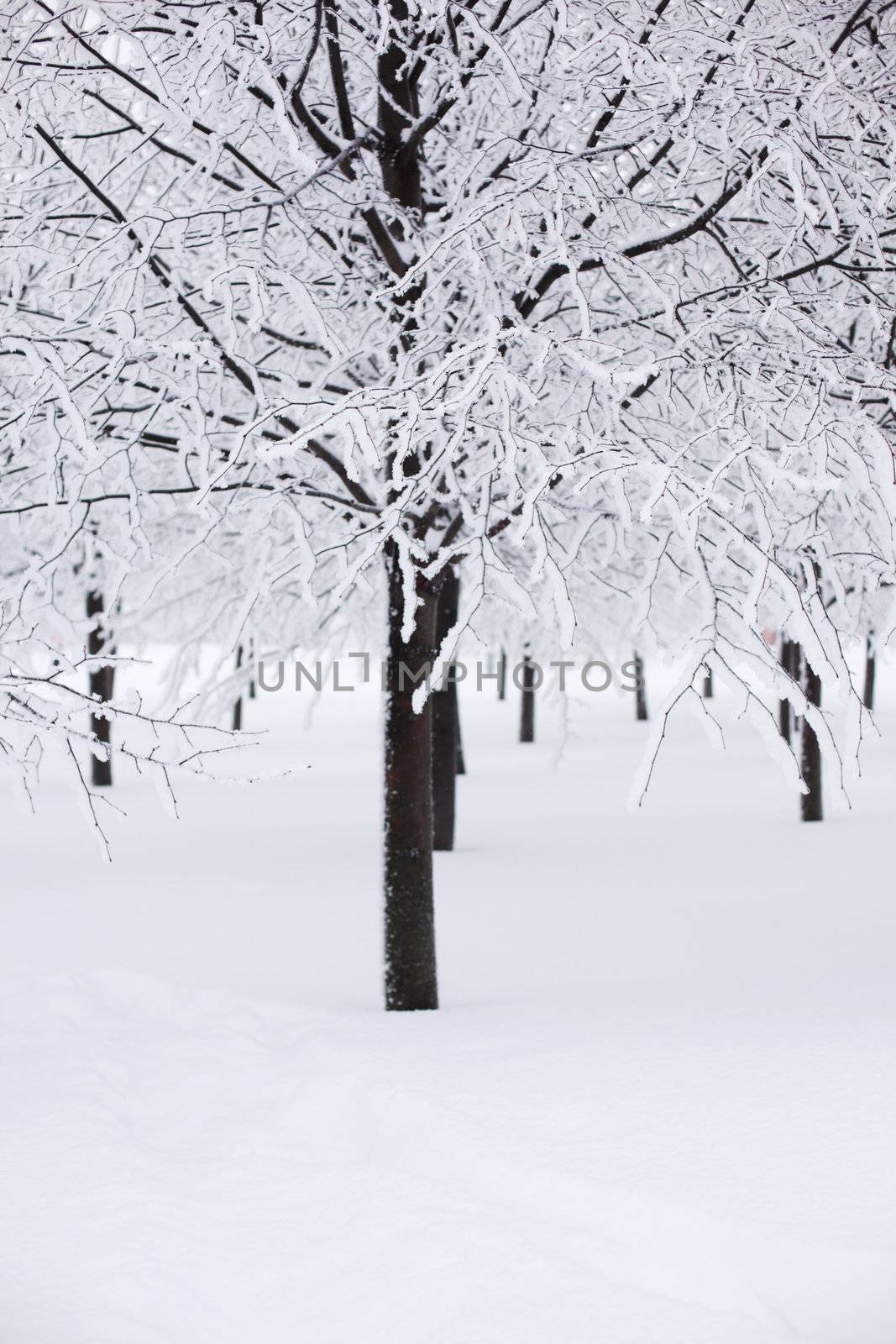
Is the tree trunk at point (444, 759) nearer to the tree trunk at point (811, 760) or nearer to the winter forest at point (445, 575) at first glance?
the winter forest at point (445, 575)

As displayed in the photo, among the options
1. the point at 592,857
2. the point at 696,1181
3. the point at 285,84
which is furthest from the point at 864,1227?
the point at 592,857

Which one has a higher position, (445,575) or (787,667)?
(445,575)

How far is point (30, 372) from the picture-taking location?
219 inches

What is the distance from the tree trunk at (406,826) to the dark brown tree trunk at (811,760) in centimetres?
756

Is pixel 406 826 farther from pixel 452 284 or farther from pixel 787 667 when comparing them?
pixel 787 667

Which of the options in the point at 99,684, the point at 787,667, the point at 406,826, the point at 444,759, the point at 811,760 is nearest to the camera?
the point at 406,826

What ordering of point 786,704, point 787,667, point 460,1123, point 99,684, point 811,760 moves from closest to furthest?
point 460,1123 → point 811,760 → point 99,684 → point 787,667 → point 786,704

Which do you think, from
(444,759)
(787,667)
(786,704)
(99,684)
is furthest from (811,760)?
(99,684)

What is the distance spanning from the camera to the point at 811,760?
1304 centimetres

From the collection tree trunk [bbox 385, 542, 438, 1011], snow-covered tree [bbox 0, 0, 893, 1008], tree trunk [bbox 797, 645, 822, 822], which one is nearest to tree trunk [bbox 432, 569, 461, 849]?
tree trunk [bbox 797, 645, 822, 822]

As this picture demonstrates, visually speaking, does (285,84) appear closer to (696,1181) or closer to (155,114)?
(155,114)

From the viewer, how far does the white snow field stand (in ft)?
10.1

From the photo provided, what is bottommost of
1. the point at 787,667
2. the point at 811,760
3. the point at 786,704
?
the point at 811,760

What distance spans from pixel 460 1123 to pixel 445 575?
3032 millimetres
